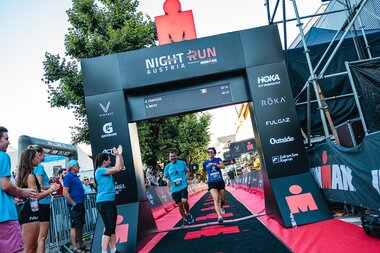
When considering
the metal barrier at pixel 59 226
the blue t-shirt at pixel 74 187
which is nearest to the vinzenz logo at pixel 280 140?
the blue t-shirt at pixel 74 187

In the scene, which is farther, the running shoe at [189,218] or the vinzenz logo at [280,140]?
the running shoe at [189,218]

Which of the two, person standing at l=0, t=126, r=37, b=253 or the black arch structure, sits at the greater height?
the black arch structure

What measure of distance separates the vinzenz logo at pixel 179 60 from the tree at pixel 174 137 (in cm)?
1085

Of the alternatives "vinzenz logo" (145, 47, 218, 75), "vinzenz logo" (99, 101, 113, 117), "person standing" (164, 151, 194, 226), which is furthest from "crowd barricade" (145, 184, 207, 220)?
"vinzenz logo" (145, 47, 218, 75)

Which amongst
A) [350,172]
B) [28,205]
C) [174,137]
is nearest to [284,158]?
[350,172]

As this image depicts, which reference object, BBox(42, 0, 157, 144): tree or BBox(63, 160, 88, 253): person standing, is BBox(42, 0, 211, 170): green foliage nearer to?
BBox(42, 0, 157, 144): tree

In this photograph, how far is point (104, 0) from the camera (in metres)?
17.0

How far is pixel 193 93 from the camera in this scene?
22.0ft

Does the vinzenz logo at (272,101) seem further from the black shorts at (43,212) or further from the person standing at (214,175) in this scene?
the black shorts at (43,212)

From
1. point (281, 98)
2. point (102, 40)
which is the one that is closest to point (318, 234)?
point (281, 98)

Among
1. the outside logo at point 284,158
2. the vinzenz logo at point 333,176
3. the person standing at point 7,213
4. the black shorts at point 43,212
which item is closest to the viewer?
the person standing at point 7,213

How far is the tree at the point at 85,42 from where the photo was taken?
15.3 m

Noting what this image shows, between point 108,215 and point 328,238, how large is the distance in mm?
3457

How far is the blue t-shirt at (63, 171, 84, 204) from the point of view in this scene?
6.32 metres
